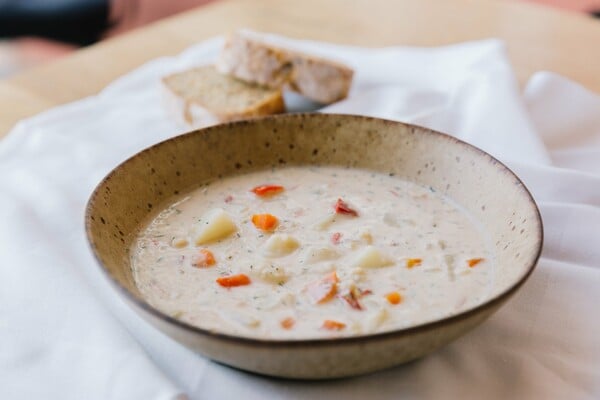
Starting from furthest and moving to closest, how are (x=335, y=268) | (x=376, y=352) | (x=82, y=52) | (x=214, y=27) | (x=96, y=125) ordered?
(x=214, y=27), (x=82, y=52), (x=96, y=125), (x=335, y=268), (x=376, y=352)

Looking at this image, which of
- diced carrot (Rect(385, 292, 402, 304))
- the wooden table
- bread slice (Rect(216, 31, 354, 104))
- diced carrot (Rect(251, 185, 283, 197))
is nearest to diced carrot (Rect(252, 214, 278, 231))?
diced carrot (Rect(251, 185, 283, 197))

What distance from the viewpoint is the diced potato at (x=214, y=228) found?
160 centimetres

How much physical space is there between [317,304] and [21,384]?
57 cm

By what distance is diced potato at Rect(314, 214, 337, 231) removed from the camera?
1.65m

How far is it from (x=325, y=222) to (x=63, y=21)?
353 cm

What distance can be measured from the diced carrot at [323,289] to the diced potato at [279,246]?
0.14 meters

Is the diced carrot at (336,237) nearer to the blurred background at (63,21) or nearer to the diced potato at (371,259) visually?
the diced potato at (371,259)

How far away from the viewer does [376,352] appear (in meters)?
1.16

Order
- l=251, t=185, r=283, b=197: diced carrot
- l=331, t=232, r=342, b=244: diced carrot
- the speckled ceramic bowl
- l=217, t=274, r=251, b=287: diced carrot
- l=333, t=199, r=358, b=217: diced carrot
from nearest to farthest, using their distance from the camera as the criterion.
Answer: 1. the speckled ceramic bowl
2. l=217, t=274, r=251, b=287: diced carrot
3. l=331, t=232, r=342, b=244: diced carrot
4. l=333, t=199, r=358, b=217: diced carrot
5. l=251, t=185, r=283, b=197: diced carrot

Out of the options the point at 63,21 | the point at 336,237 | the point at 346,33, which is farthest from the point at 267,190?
the point at 63,21

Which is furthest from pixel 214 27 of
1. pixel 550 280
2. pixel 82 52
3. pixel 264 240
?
pixel 550 280

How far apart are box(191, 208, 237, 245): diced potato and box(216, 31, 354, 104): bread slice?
1.03 metres

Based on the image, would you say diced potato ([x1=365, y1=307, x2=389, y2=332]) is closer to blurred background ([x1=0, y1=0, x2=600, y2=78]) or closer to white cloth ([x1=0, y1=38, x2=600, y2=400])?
white cloth ([x1=0, y1=38, x2=600, y2=400])

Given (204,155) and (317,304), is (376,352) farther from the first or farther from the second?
(204,155)
